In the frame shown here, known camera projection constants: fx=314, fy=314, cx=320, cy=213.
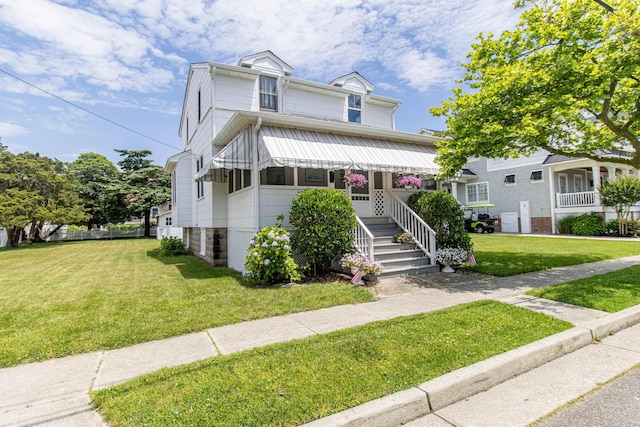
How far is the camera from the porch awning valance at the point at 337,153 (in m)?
7.64

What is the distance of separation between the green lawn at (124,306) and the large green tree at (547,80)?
5265mm

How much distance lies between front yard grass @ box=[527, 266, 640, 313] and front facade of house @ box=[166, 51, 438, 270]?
3189 mm

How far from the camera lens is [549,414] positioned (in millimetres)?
2666

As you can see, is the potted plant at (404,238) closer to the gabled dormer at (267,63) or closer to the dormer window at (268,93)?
the dormer window at (268,93)

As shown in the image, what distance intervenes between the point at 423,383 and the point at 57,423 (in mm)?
3121

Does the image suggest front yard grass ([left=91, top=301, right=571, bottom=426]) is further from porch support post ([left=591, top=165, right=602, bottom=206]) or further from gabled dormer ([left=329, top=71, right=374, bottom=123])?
porch support post ([left=591, top=165, right=602, bottom=206])

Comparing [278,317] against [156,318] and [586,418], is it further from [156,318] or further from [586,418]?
[586,418]

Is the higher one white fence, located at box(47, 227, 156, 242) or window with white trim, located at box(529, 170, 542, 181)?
window with white trim, located at box(529, 170, 542, 181)

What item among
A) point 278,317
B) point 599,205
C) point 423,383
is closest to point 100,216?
point 278,317

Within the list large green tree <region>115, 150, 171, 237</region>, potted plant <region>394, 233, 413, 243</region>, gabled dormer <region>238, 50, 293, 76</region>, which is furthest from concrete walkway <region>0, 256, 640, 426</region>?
large green tree <region>115, 150, 171, 237</region>

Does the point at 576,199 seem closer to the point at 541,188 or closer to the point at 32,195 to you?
the point at 541,188

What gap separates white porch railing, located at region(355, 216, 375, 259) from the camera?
8.03 m

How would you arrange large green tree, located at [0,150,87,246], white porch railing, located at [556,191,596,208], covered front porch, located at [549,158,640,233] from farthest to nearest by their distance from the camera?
large green tree, located at [0,150,87,246] → white porch railing, located at [556,191,596,208] → covered front porch, located at [549,158,640,233]

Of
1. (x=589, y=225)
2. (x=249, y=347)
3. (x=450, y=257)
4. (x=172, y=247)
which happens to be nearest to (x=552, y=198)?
(x=589, y=225)
